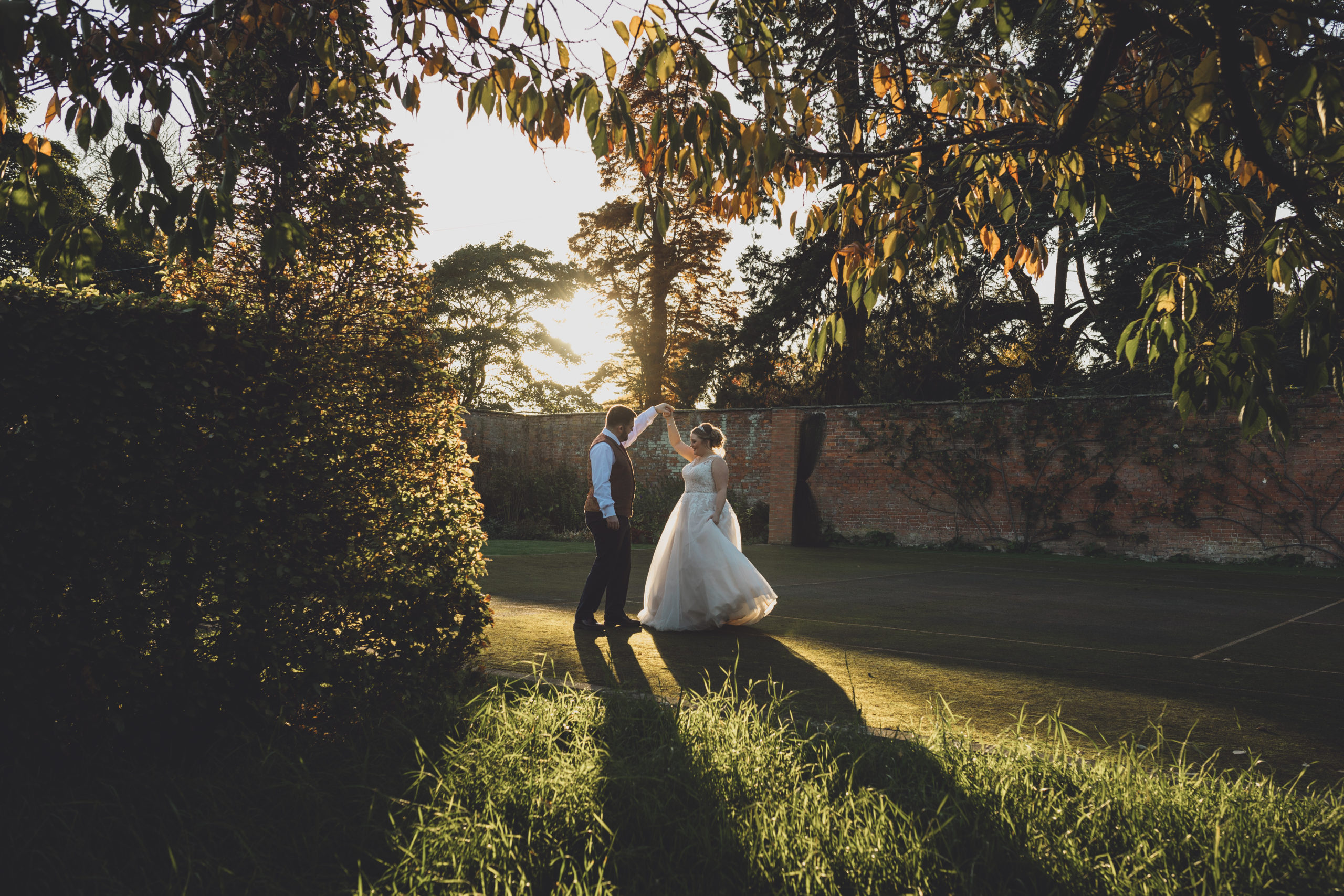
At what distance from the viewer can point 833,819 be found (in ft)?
8.99

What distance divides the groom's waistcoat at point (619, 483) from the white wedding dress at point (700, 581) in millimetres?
450

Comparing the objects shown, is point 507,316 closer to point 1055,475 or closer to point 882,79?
point 1055,475

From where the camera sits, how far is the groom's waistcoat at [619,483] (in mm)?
6836

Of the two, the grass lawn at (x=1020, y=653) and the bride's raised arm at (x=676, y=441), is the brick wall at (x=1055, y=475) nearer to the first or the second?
the grass lawn at (x=1020, y=653)

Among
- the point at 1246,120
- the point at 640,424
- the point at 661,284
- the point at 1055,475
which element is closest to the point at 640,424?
the point at 640,424

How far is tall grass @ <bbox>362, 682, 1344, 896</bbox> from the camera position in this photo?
242 centimetres

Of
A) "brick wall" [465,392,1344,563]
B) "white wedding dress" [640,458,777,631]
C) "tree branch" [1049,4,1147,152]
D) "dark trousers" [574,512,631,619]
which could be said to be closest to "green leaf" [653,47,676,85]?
"tree branch" [1049,4,1147,152]

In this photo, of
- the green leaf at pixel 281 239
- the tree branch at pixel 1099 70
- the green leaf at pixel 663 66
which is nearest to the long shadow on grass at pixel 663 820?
the green leaf at pixel 281 239

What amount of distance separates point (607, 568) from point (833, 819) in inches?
166

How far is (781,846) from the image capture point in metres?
2.56

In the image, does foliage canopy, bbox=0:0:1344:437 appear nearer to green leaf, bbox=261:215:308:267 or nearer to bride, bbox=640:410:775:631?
green leaf, bbox=261:215:308:267

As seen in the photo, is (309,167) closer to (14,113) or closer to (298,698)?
(14,113)

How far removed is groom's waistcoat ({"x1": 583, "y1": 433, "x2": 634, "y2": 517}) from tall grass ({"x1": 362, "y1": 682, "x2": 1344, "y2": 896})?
336cm

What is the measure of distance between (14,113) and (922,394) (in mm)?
22368
